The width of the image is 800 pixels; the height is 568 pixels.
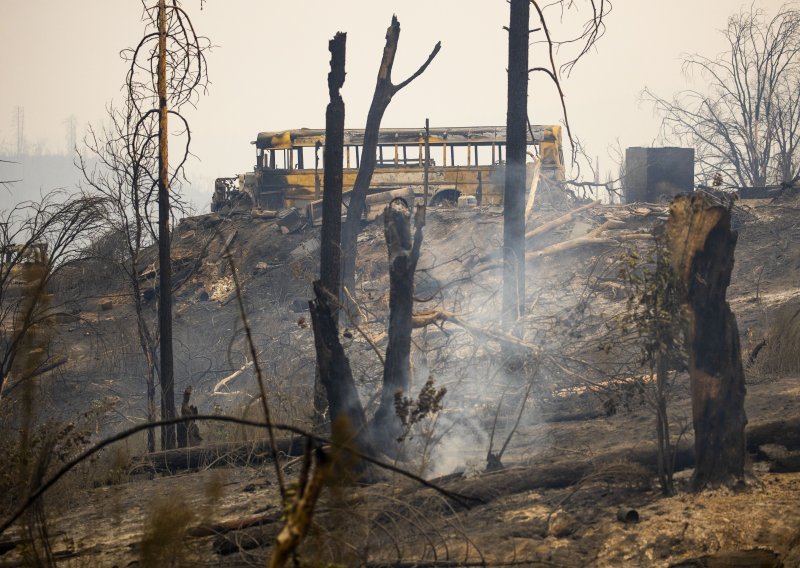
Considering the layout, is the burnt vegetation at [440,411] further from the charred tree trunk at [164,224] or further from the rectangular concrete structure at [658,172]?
the rectangular concrete structure at [658,172]

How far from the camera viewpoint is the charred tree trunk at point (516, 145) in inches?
486

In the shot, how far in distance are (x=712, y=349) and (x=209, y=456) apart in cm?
616

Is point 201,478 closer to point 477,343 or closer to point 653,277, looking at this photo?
point 477,343

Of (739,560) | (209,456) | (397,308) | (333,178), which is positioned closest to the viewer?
(739,560)

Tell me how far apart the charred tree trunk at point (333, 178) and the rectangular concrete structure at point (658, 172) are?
1160cm

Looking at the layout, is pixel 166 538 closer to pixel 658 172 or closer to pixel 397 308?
pixel 397 308

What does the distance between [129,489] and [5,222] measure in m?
4.51

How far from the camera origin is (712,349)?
6.47 m

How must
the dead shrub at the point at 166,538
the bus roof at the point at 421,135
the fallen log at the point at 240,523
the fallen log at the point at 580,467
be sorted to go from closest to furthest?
the dead shrub at the point at 166,538
the fallen log at the point at 240,523
the fallen log at the point at 580,467
the bus roof at the point at 421,135

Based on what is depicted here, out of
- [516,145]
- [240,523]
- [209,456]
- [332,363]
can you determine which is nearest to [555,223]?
[516,145]

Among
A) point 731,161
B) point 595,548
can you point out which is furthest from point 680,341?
point 731,161

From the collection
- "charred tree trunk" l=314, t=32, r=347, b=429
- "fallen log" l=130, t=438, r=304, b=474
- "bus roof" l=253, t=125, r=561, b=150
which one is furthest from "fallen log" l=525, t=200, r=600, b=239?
"fallen log" l=130, t=438, r=304, b=474

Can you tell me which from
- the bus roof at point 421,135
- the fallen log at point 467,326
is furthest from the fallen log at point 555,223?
the fallen log at point 467,326

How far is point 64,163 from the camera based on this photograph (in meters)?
177
